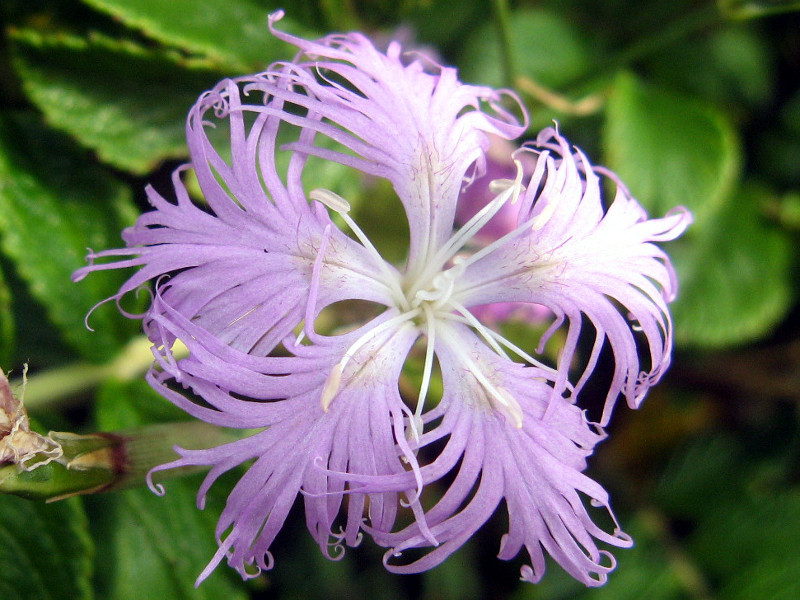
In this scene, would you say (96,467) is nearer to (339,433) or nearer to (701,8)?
(339,433)

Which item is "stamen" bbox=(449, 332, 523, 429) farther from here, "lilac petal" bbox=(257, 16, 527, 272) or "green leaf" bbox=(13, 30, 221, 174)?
"green leaf" bbox=(13, 30, 221, 174)

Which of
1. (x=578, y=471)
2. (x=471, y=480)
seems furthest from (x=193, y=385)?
(x=578, y=471)

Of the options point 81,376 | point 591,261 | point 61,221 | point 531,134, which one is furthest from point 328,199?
point 531,134

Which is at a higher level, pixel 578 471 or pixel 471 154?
pixel 471 154

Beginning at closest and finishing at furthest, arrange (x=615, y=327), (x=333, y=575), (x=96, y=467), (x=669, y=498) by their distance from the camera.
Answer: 1. (x=96, y=467)
2. (x=615, y=327)
3. (x=333, y=575)
4. (x=669, y=498)

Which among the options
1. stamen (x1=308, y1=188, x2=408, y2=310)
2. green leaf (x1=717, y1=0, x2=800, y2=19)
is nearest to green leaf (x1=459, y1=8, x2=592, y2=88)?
green leaf (x1=717, y1=0, x2=800, y2=19)

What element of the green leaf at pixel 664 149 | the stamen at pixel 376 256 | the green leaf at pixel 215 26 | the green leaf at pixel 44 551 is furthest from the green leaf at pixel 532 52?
the green leaf at pixel 44 551
